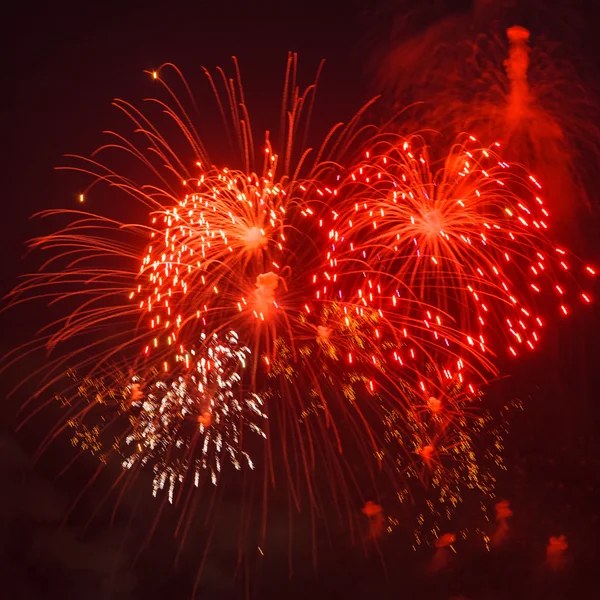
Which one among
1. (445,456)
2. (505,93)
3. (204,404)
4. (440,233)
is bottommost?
(204,404)

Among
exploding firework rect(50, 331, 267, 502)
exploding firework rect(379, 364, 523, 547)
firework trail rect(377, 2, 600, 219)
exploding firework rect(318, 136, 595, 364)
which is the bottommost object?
exploding firework rect(50, 331, 267, 502)

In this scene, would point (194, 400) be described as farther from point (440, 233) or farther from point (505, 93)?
point (505, 93)

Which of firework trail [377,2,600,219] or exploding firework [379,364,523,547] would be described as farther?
exploding firework [379,364,523,547]

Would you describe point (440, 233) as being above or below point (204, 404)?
above

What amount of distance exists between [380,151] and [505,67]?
5.20ft

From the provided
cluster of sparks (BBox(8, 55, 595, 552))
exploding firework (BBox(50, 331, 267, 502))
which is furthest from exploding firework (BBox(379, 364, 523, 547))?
exploding firework (BBox(50, 331, 267, 502))

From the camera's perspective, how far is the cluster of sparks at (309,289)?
653cm

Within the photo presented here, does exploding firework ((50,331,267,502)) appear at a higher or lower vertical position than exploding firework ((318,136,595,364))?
lower

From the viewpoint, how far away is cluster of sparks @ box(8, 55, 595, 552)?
257 inches

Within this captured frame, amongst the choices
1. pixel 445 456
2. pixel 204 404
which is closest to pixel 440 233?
pixel 204 404

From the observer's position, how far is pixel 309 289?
22.6 feet

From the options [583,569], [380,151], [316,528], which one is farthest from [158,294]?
[583,569]

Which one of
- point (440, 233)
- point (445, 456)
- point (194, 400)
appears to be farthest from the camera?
point (445, 456)

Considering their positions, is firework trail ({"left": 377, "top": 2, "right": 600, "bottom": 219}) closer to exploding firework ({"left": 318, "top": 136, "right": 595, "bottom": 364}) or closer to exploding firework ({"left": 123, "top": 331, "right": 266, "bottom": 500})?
exploding firework ({"left": 318, "top": 136, "right": 595, "bottom": 364})
